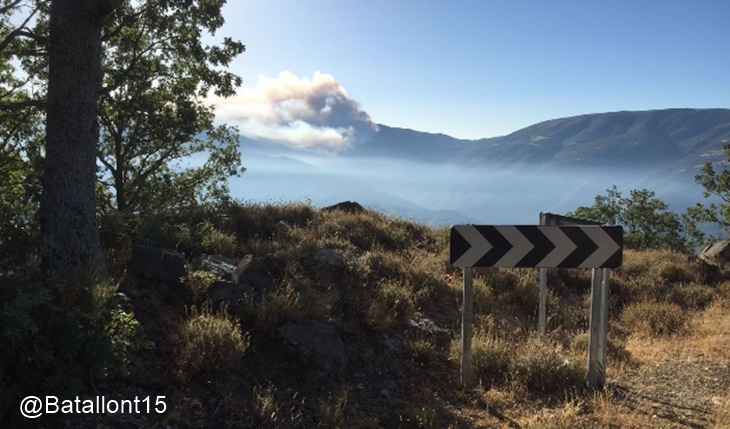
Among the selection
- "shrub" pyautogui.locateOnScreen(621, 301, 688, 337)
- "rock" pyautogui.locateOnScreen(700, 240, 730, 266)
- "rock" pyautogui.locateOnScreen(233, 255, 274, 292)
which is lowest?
"shrub" pyautogui.locateOnScreen(621, 301, 688, 337)

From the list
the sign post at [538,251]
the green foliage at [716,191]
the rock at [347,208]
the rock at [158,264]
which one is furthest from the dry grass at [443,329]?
the green foliage at [716,191]

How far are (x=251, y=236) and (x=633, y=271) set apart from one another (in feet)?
34.2

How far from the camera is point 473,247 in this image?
5.33 metres

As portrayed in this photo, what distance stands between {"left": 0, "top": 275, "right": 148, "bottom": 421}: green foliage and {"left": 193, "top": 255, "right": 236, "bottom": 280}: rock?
2.19 metres

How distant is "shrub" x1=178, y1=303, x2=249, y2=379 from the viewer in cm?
456

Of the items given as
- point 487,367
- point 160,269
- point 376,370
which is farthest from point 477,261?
point 160,269

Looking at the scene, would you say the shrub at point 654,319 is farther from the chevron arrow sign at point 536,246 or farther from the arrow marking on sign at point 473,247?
the arrow marking on sign at point 473,247

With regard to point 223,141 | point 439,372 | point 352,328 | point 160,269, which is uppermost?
point 223,141

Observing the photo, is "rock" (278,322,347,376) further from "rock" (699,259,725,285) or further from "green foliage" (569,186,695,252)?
"green foliage" (569,186,695,252)

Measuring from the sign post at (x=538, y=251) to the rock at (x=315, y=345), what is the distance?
150 centimetres

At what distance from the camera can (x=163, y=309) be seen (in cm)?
568

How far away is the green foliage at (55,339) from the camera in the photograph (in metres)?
3.24

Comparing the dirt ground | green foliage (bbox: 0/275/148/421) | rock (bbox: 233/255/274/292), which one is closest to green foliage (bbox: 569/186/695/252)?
the dirt ground

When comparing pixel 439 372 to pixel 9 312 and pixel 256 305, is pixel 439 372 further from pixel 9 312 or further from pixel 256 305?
pixel 9 312
